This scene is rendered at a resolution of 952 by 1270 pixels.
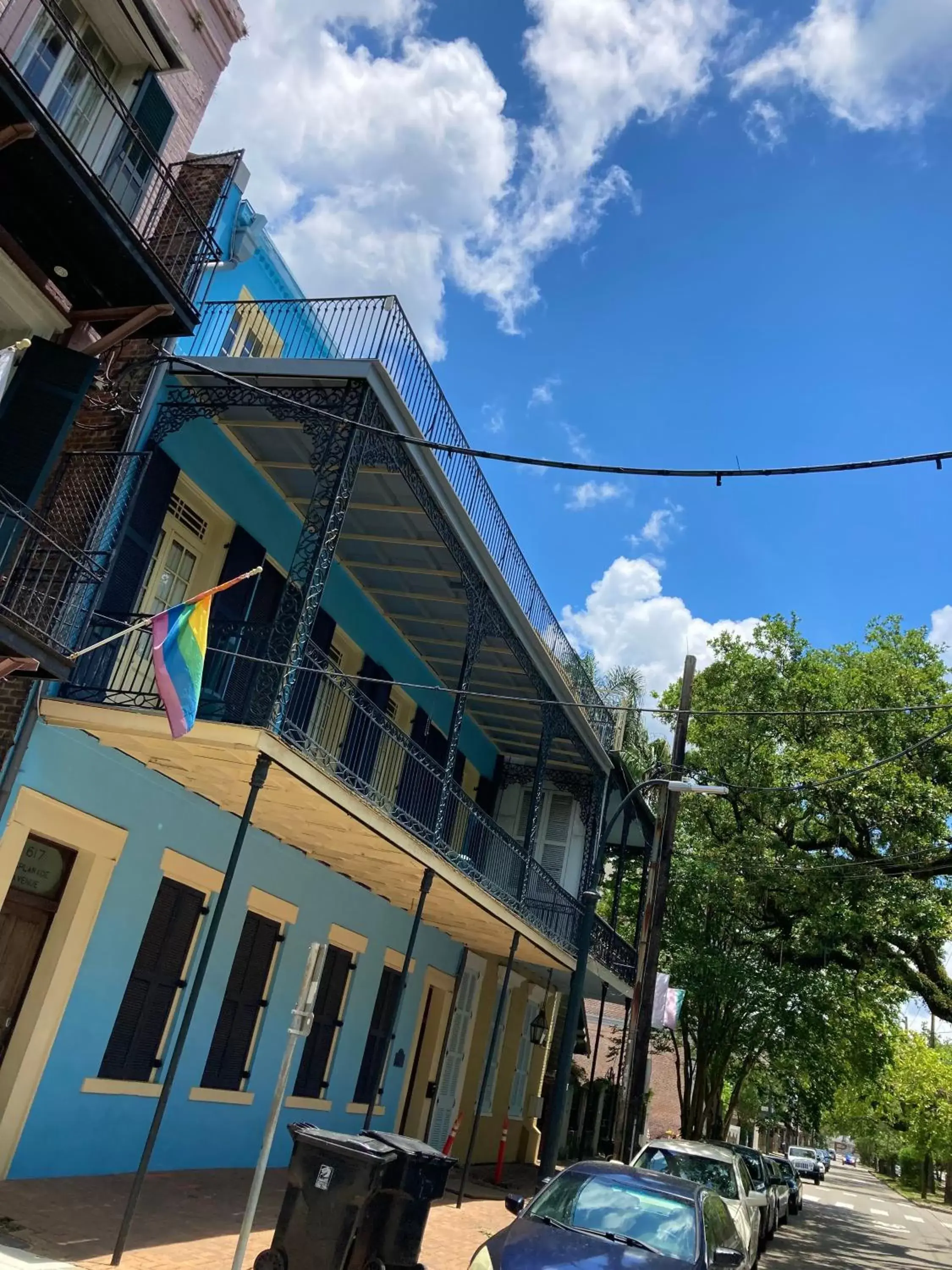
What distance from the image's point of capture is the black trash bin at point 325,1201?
20.9ft

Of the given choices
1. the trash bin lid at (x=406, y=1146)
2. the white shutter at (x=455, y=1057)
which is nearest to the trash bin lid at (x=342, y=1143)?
the trash bin lid at (x=406, y=1146)

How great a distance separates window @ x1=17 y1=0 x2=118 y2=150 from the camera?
798cm

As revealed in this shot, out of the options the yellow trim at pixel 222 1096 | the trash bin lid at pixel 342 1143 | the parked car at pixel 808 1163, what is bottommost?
the parked car at pixel 808 1163

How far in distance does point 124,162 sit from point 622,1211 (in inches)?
376

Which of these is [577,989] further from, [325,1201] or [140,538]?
[140,538]

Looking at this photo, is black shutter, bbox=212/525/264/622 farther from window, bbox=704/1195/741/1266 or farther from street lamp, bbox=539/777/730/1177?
street lamp, bbox=539/777/730/1177

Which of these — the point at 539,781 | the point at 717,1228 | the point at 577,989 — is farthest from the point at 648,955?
the point at 717,1228

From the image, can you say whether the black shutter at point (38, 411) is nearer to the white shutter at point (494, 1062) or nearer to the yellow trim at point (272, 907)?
the yellow trim at point (272, 907)

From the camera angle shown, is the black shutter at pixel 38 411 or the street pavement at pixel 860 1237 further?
the street pavement at pixel 860 1237

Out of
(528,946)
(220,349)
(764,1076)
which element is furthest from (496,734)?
(764,1076)

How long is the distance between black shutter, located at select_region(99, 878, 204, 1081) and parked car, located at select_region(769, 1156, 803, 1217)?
18.8 meters

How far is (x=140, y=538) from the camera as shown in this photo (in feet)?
29.8

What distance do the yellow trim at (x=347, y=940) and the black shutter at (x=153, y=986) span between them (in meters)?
3.01

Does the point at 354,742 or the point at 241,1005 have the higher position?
the point at 354,742
